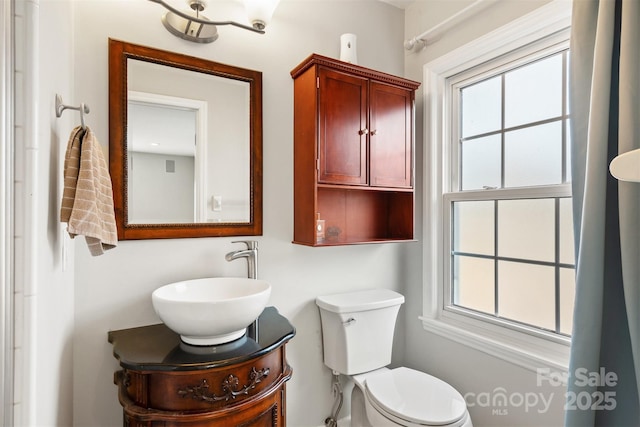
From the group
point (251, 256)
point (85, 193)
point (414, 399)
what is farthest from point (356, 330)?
point (85, 193)

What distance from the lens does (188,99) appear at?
150 cm

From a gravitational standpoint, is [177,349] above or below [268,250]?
below

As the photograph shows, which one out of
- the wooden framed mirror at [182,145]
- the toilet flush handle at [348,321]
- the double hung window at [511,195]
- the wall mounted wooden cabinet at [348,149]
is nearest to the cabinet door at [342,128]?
the wall mounted wooden cabinet at [348,149]

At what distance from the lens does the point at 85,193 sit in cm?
91

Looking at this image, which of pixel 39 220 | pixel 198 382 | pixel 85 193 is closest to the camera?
pixel 39 220

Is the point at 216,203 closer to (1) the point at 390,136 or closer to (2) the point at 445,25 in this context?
(1) the point at 390,136

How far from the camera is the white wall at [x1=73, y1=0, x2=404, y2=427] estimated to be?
132 cm

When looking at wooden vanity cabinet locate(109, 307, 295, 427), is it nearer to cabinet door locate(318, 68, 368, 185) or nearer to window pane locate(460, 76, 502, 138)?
cabinet door locate(318, 68, 368, 185)

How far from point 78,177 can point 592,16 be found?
1.75 metres

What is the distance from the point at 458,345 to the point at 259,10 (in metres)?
1.94

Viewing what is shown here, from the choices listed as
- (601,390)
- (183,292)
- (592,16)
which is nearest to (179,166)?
(183,292)

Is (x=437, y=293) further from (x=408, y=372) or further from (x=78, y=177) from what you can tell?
(x=78, y=177)

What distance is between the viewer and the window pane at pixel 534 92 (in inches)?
58.3

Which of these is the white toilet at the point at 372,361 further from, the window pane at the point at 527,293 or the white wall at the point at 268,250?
Answer: the window pane at the point at 527,293
